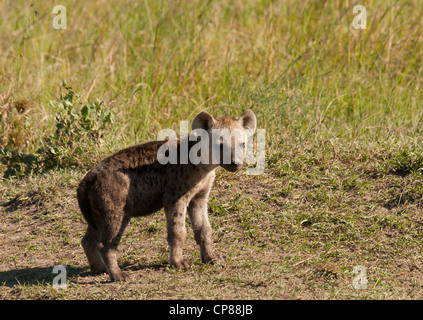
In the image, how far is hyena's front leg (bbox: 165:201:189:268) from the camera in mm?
5203

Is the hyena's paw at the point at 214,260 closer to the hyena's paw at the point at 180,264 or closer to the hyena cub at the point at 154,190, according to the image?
the hyena cub at the point at 154,190

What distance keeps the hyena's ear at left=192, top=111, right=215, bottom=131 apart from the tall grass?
7.35 feet

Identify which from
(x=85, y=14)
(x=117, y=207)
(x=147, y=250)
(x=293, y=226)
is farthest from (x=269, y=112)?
(x=85, y=14)

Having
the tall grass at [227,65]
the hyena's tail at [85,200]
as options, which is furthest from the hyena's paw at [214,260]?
the tall grass at [227,65]

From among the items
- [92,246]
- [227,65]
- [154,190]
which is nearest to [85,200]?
[92,246]

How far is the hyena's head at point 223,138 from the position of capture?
16.8 ft

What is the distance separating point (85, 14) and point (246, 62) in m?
2.97

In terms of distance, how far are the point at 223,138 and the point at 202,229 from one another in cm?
81

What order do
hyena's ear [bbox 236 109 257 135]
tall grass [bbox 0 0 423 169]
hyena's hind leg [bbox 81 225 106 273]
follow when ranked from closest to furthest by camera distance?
hyena's hind leg [bbox 81 225 106 273] < hyena's ear [bbox 236 109 257 135] < tall grass [bbox 0 0 423 169]

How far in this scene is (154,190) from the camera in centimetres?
527

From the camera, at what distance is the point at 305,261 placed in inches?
209

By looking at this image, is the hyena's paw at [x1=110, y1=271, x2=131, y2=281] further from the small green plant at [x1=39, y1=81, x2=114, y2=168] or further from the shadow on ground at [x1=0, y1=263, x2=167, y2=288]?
the small green plant at [x1=39, y1=81, x2=114, y2=168]

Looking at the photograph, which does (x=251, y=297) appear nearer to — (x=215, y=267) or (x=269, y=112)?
(x=215, y=267)

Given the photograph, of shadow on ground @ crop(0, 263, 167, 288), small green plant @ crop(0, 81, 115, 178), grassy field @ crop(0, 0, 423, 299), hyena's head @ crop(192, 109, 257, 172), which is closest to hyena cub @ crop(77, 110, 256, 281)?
hyena's head @ crop(192, 109, 257, 172)
